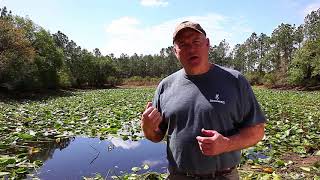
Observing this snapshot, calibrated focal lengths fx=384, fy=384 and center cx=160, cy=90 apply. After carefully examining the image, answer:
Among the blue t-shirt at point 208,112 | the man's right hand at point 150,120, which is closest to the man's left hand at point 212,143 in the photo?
the blue t-shirt at point 208,112

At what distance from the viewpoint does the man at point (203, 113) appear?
2598 mm

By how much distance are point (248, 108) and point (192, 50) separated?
56cm

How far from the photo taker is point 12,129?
37.6 ft

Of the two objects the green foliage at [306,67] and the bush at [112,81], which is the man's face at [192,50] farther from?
the bush at [112,81]

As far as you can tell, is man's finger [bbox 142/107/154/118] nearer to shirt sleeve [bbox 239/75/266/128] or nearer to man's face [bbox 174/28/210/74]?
man's face [bbox 174/28/210/74]

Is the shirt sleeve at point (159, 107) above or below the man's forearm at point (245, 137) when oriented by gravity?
above

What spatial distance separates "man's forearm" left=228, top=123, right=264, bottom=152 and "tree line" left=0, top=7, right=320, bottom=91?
3.76 meters

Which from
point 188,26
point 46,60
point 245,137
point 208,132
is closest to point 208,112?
point 208,132

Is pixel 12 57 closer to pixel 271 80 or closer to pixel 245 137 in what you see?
pixel 245 137

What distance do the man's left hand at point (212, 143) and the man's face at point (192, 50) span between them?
0.48m

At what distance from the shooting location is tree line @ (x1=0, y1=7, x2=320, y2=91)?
107 ft

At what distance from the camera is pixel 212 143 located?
2377mm

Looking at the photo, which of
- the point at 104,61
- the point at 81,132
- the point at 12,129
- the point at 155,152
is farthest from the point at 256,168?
the point at 104,61

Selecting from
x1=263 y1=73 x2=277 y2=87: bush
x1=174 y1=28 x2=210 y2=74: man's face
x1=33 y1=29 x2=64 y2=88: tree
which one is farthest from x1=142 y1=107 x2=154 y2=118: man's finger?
x1=263 y1=73 x2=277 y2=87: bush
